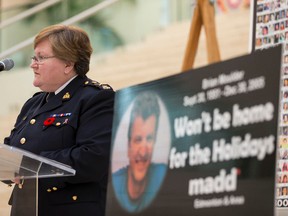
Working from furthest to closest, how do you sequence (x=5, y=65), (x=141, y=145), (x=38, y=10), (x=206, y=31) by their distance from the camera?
(x=38, y=10) → (x=206, y=31) → (x=5, y=65) → (x=141, y=145)

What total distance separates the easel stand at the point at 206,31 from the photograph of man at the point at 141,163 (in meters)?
2.25

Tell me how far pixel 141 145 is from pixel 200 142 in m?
0.22

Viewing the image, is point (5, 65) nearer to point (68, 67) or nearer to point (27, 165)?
point (68, 67)

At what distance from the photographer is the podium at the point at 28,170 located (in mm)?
2883

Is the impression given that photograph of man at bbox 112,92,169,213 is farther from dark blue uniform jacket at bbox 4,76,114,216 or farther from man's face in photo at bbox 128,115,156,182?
dark blue uniform jacket at bbox 4,76,114,216

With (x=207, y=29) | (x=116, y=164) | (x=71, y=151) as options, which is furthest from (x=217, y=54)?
(x=116, y=164)

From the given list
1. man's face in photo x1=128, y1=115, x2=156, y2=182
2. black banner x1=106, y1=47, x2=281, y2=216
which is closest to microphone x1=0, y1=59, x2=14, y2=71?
black banner x1=106, y1=47, x2=281, y2=216

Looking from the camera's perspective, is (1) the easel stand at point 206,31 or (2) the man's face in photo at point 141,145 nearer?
(2) the man's face in photo at point 141,145

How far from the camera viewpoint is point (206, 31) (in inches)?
180

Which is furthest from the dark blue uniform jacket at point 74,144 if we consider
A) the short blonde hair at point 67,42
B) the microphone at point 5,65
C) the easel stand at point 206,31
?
the easel stand at point 206,31

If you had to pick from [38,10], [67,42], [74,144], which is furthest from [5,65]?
[38,10]

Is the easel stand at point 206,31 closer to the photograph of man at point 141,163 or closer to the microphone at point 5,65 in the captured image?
the microphone at point 5,65

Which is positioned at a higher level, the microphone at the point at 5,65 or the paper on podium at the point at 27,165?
the microphone at the point at 5,65

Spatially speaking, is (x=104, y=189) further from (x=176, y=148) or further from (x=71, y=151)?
(x=176, y=148)
